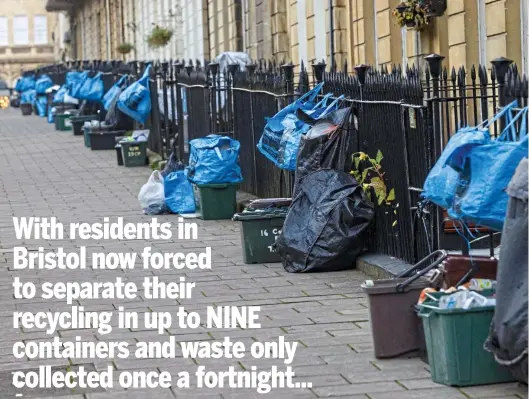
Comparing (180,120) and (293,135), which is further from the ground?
(180,120)

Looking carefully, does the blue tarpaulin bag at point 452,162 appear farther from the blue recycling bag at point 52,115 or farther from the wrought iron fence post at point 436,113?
the blue recycling bag at point 52,115

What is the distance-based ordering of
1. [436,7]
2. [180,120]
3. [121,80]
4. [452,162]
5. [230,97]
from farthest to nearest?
1. [121,80]
2. [180,120]
3. [230,97]
4. [436,7]
5. [452,162]

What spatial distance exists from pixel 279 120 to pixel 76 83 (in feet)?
67.8

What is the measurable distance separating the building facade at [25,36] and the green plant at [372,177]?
87055mm

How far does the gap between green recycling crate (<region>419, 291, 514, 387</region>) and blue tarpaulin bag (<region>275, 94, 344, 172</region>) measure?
5.12 meters

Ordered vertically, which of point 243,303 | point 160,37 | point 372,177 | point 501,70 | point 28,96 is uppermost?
point 160,37

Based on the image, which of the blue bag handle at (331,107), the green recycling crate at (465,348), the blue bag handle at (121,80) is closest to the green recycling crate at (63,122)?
the blue bag handle at (121,80)

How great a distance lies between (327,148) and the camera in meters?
11.2

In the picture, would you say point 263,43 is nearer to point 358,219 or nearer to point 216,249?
point 216,249

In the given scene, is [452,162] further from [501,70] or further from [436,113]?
[436,113]

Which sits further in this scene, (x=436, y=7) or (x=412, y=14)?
(x=412, y=14)

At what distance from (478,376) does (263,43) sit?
20671 mm

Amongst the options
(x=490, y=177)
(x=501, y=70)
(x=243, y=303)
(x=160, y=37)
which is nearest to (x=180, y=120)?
(x=243, y=303)

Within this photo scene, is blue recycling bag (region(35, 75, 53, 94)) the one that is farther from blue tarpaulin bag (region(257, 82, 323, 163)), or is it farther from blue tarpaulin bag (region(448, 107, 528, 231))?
blue tarpaulin bag (region(448, 107, 528, 231))
